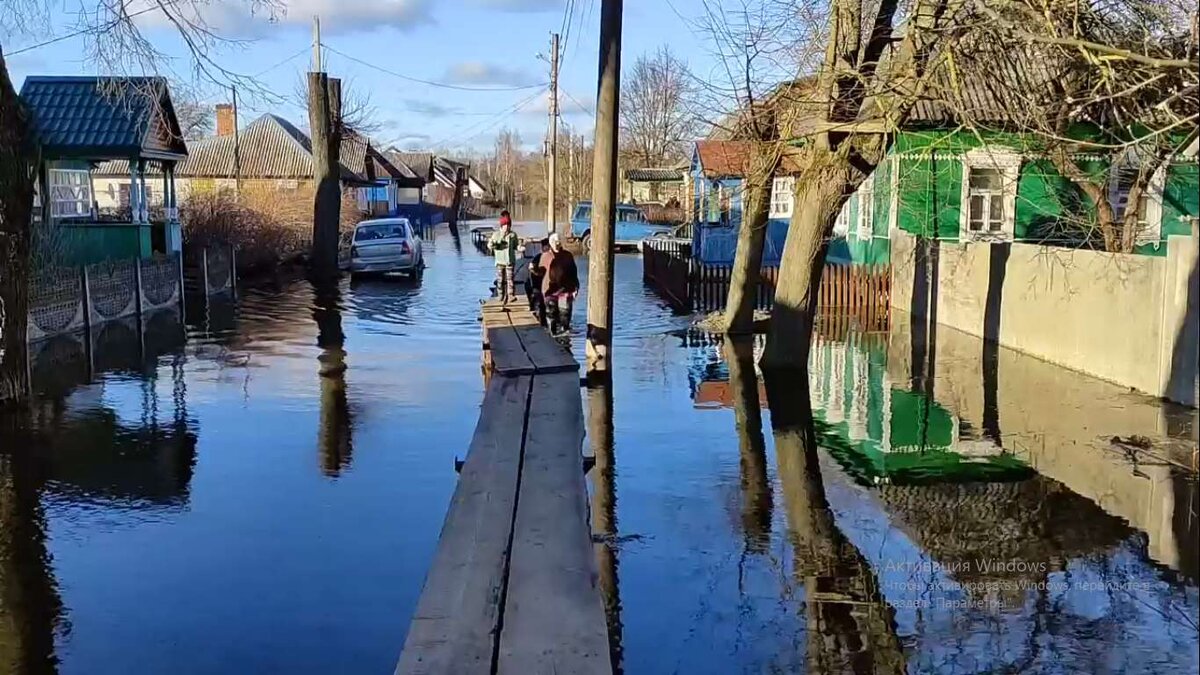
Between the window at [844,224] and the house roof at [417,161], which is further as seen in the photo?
the house roof at [417,161]

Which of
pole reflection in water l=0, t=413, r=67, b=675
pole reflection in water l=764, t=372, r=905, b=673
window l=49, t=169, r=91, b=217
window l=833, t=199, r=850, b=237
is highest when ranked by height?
window l=49, t=169, r=91, b=217

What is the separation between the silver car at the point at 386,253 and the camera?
104ft

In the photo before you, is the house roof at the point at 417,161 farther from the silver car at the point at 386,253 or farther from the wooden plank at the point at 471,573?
the wooden plank at the point at 471,573

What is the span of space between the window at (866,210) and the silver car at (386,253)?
1205cm

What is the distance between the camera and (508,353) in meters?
12.1

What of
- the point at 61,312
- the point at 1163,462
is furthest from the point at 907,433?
the point at 61,312

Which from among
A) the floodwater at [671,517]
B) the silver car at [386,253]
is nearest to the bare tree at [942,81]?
the floodwater at [671,517]

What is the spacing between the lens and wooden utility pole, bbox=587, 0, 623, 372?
41.9 ft

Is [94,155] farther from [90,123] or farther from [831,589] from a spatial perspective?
[831,589]

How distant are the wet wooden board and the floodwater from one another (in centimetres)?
66

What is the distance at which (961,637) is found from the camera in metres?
5.70

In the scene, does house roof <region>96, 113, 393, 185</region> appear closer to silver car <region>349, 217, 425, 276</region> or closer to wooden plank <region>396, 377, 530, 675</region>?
silver car <region>349, 217, 425, 276</region>

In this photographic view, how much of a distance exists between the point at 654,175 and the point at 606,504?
57.1 metres

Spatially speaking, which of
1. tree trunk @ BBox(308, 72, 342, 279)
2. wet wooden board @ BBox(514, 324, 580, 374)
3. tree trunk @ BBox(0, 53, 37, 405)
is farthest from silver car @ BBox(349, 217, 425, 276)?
tree trunk @ BBox(0, 53, 37, 405)
